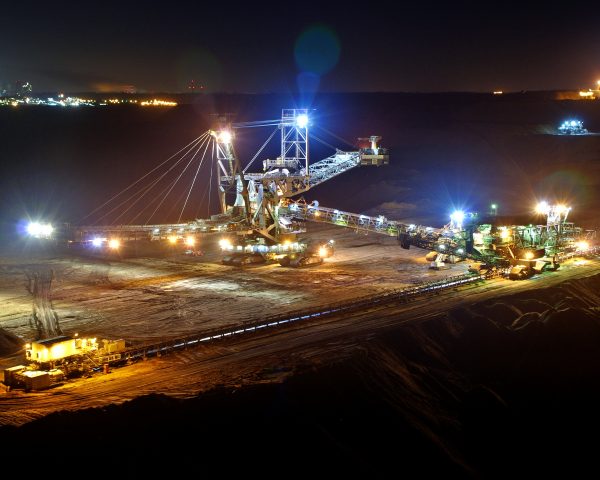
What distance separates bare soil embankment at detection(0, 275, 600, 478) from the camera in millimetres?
18547

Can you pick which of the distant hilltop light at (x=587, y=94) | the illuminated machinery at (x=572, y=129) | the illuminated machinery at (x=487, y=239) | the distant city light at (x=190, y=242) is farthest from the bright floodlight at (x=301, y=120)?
the distant hilltop light at (x=587, y=94)

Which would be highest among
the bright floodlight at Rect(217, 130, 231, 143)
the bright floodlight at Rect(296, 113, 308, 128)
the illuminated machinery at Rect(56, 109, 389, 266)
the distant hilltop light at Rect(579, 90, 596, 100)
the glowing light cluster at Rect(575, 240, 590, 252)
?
the distant hilltop light at Rect(579, 90, 596, 100)

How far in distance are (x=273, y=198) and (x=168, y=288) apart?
13.2 metres

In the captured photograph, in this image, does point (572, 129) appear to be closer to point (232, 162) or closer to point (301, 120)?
point (301, 120)

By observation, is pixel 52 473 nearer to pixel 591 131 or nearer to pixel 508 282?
pixel 508 282

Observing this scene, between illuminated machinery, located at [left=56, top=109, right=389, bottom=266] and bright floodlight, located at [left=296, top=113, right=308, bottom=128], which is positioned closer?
illuminated machinery, located at [left=56, top=109, right=389, bottom=266]

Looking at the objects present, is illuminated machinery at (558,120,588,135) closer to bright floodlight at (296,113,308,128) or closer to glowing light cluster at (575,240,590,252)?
glowing light cluster at (575,240,590,252)

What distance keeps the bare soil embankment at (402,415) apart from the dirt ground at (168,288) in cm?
930

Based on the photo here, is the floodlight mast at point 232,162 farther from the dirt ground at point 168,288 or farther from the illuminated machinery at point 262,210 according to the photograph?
the dirt ground at point 168,288

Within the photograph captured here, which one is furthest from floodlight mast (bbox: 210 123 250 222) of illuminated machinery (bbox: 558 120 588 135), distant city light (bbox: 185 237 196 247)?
illuminated machinery (bbox: 558 120 588 135)

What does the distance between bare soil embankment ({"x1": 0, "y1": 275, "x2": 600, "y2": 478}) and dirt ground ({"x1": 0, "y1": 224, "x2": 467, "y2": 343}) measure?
9.30 metres

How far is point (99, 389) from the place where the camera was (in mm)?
23703

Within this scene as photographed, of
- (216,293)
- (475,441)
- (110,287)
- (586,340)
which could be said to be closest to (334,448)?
(475,441)

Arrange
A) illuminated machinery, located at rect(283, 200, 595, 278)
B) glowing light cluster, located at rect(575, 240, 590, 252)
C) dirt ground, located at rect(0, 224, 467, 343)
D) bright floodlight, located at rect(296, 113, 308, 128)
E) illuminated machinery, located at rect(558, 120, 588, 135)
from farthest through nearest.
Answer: illuminated machinery, located at rect(558, 120, 588, 135) < glowing light cluster, located at rect(575, 240, 590, 252) < bright floodlight, located at rect(296, 113, 308, 128) < illuminated machinery, located at rect(283, 200, 595, 278) < dirt ground, located at rect(0, 224, 467, 343)
